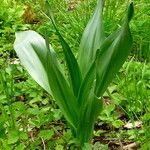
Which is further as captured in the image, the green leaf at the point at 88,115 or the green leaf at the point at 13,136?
the green leaf at the point at 13,136

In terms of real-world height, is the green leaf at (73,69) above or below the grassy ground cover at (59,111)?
above

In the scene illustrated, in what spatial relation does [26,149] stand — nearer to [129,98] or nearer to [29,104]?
[29,104]

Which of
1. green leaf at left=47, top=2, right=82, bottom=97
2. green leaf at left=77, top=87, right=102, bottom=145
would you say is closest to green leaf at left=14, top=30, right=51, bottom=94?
green leaf at left=47, top=2, right=82, bottom=97

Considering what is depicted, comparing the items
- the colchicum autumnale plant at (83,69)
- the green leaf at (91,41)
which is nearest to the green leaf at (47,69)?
the colchicum autumnale plant at (83,69)

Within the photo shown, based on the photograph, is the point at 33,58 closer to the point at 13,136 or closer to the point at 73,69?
the point at 73,69

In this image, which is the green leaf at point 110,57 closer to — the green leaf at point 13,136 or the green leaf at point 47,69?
the green leaf at point 47,69

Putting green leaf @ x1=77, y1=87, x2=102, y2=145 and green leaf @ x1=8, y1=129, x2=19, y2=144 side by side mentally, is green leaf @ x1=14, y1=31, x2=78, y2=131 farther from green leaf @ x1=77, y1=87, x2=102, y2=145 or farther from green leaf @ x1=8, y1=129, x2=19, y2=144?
green leaf @ x1=8, y1=129, x2=19, y2=144

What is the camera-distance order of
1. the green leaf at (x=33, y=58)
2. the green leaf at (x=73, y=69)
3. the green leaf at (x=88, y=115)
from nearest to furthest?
the green leaf at (x=88, y=115), the green leaf at (x=73, y=69), the green leaf at (x=33, y=58)

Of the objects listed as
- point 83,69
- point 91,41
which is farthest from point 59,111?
point 91,41

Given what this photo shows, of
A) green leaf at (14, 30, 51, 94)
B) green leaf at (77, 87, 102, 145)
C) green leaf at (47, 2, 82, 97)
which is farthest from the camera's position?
green leaf at (14, 30, 51, 94)
